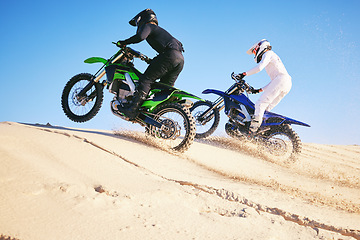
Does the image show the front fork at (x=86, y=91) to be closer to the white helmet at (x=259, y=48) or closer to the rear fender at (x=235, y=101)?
the rear fender at (x=235, y=101)

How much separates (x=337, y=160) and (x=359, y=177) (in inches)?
75.3

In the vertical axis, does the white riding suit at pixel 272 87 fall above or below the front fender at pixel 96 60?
above

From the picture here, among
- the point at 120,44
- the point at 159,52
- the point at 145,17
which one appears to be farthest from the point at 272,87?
the point at 120,44

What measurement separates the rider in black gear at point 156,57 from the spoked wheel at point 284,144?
302 cm

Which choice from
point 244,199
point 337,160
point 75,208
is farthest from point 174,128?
point 337,160

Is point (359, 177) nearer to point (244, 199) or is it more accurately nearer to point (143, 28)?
point (244, 199)

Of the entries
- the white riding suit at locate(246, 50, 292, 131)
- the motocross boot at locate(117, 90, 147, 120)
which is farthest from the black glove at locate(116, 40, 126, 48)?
the white riding suit at locate(246, 50, 292, 131)

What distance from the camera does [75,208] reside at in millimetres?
2459

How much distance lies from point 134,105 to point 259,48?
11.8 ft

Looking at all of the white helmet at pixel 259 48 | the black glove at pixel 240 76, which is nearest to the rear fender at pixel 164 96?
the black glove at pixel 240 76

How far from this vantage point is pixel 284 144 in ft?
23.6

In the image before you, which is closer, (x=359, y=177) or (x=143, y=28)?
(x=143, y=28)

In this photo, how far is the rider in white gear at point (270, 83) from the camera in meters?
Answer: 7.33

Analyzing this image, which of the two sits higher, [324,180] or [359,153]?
[359,153]
